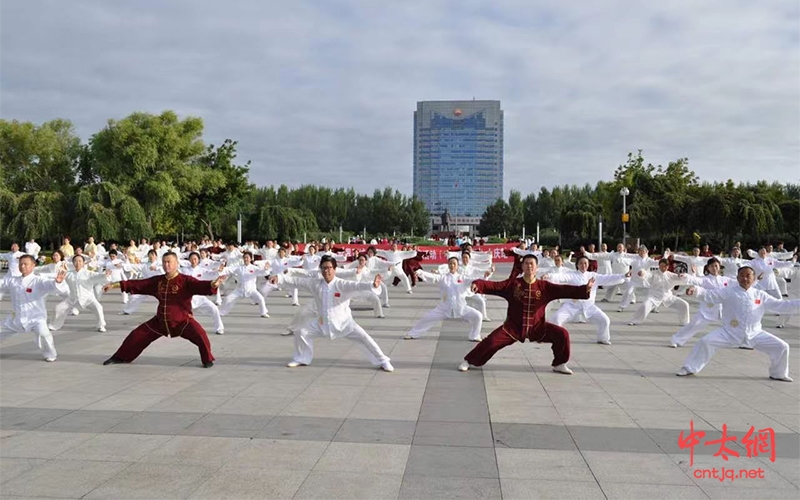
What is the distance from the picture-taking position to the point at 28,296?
332 inches

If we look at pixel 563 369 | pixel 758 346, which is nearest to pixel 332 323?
pixel 563 369

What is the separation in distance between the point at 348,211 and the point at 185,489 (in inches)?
3251

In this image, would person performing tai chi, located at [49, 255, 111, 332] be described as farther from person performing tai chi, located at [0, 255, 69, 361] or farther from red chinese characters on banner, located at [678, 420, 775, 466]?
red chinese characters on banner, located at [678, 420, 775, 466]

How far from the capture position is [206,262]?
46.4ft

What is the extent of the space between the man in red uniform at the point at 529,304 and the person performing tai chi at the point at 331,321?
1.39 meters

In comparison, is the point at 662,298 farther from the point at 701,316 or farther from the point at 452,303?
the point at 452,303

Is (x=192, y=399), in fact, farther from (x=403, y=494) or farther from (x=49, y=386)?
(x=403, y=494)

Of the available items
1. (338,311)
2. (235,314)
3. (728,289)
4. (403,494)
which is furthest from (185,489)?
(235,314)

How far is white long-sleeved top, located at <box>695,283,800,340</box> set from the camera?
7.47m

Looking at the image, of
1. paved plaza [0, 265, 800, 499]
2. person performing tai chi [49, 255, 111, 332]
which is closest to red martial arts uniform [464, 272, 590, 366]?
paved plaza [0, 265, 800, 499]

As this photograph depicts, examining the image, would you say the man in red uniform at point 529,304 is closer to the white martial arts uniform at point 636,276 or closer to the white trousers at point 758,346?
the white trousers at point 758,346

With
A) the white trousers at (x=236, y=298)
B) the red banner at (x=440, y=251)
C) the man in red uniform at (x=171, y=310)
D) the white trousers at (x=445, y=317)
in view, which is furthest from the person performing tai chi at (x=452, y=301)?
the red banner at (x=440, y=251)

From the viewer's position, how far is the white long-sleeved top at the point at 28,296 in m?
8.41

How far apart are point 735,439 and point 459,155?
449ft
